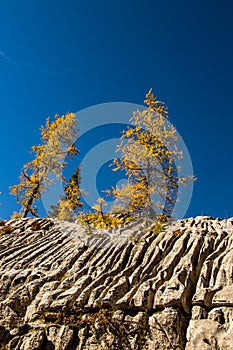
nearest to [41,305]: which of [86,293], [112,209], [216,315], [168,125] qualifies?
[86,293]

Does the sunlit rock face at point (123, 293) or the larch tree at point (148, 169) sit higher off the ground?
the larch tree at point (148, 169)

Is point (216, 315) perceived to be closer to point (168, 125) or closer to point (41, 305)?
point (41, 305)

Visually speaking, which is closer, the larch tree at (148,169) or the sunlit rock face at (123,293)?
Answer: the sunlit rock face at (123,293)

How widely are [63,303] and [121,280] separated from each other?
205cm

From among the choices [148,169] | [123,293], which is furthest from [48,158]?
[123,293]

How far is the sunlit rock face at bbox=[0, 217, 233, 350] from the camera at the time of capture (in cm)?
950

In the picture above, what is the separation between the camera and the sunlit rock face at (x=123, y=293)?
950cm

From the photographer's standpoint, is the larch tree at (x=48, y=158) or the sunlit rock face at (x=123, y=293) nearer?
the sunlit rock face at (x=123, y=293)

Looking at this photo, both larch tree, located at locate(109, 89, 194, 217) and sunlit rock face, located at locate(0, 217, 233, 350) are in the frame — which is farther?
larch tree, located at locate(109, 89, 194, 217)

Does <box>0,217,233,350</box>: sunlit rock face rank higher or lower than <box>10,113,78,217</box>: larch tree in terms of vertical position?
lower

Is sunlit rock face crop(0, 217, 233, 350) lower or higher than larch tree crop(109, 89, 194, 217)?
lower

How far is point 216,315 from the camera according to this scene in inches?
368

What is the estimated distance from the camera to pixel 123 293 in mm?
11031

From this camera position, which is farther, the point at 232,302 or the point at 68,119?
the point at 68,119
